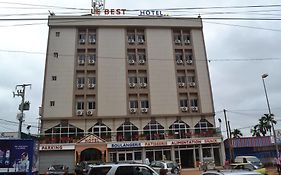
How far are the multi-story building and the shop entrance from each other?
0.12m

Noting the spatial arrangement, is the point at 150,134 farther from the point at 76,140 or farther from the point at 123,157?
the point at 76,140

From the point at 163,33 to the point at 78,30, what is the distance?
13.0 metres

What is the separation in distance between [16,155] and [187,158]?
27.2m

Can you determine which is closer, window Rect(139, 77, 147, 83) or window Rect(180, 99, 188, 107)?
window Rect(180, 99, 188, 107)

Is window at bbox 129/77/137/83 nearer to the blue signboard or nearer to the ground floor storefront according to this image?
the ground floor storefront

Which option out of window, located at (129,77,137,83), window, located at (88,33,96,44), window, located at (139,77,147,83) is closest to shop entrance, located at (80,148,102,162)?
window, located at (129,77,137,83)

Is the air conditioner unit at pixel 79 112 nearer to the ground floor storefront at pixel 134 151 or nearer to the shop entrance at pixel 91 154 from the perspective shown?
the ground floor storefront at pixel 134 151

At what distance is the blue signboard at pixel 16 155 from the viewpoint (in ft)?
61.3

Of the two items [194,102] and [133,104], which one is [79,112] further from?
[194,102]

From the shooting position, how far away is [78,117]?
41000 mm

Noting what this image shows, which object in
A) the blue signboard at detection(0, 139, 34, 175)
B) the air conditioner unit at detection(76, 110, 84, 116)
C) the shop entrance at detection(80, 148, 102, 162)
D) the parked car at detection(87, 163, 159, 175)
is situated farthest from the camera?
the air conditioner unit at detection(76, 110, 84, 116)

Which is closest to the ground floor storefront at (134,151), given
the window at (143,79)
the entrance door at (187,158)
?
the entrance door at (187,158)

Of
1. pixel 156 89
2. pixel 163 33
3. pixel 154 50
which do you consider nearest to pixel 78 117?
pixel 156 89

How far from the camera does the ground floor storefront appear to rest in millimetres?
37562
